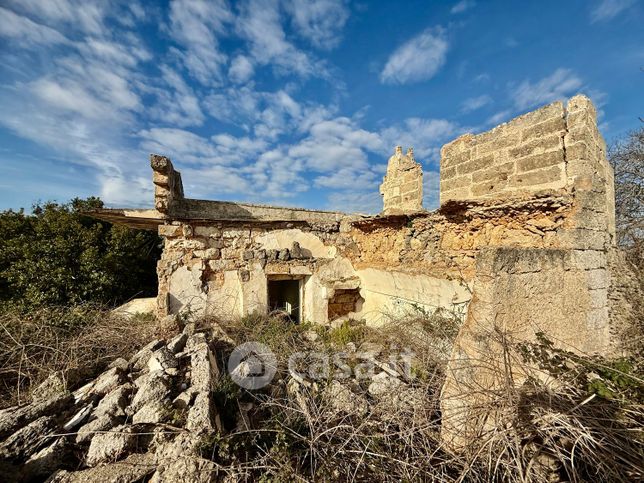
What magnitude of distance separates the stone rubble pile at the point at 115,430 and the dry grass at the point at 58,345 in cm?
45

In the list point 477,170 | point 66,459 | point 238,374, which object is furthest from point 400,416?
point 477,170

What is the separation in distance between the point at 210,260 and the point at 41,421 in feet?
11.9

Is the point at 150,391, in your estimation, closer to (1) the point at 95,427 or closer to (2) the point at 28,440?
(1) the point at 95,427

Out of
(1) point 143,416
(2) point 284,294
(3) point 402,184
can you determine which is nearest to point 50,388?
(1) point 143,416

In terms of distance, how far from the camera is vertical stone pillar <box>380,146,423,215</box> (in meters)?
7.10

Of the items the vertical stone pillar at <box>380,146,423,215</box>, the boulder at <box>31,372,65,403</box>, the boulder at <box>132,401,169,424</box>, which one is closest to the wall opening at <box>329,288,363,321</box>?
the vertical stone pillar at <box>380,146,423,215</box>

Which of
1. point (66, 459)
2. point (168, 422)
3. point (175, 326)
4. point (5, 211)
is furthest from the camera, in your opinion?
point (5, 211)

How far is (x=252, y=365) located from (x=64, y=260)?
8.15 meters

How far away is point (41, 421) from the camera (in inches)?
94.4

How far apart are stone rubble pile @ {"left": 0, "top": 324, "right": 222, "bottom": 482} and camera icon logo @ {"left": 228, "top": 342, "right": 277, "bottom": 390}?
1.25ft

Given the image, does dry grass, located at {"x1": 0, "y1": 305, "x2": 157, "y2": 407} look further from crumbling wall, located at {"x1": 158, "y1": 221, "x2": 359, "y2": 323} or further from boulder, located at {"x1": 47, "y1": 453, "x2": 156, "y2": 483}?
boulder, located at {"x1": 47, "y1": 453, "x2": 156, "y2": 483}

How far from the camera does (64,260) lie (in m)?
8.19

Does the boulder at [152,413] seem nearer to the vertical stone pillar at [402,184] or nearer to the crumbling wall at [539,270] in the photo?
the crumbling wall at [539,270]

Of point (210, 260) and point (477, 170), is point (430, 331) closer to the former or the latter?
point (477, 170)
